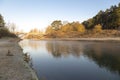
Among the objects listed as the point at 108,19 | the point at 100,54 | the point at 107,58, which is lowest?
the point at 100,54

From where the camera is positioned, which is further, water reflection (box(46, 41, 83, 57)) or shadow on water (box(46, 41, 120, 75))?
water reflection (box(46, 41, 83, 57))

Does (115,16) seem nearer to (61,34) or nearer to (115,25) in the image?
(115,25)

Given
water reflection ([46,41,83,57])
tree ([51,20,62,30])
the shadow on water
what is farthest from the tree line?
the shadow on water

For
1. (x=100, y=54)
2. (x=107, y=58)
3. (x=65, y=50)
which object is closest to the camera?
(x=107, y=58)

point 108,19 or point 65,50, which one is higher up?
point 108,19

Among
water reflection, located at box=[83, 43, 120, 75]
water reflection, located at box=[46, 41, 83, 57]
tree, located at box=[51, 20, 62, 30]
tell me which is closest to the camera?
water reflection, located at box=[83, 43, 120, 75]

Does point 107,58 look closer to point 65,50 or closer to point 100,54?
point 100,54

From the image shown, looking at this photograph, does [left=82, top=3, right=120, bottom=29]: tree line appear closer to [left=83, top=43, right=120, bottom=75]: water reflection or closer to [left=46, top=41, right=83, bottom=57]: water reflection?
[left=46, top=41, right=83, bottom=57]: water reflection

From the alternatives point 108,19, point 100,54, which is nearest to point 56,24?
point 108,19

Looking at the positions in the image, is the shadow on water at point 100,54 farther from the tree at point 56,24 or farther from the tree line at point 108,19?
the tree at point 56,24

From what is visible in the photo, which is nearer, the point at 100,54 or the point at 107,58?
the point at 107,58

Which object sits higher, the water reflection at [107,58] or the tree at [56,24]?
the tree at [56,24]

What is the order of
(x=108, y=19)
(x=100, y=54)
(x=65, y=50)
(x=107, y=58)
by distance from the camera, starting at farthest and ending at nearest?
1. (x=108, y=19)
2. (x=65, y=50)
3. (x=100, y=54)
4. (x=107, y=58)

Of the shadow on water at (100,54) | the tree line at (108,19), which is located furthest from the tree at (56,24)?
the shadow on water at (100,54)
